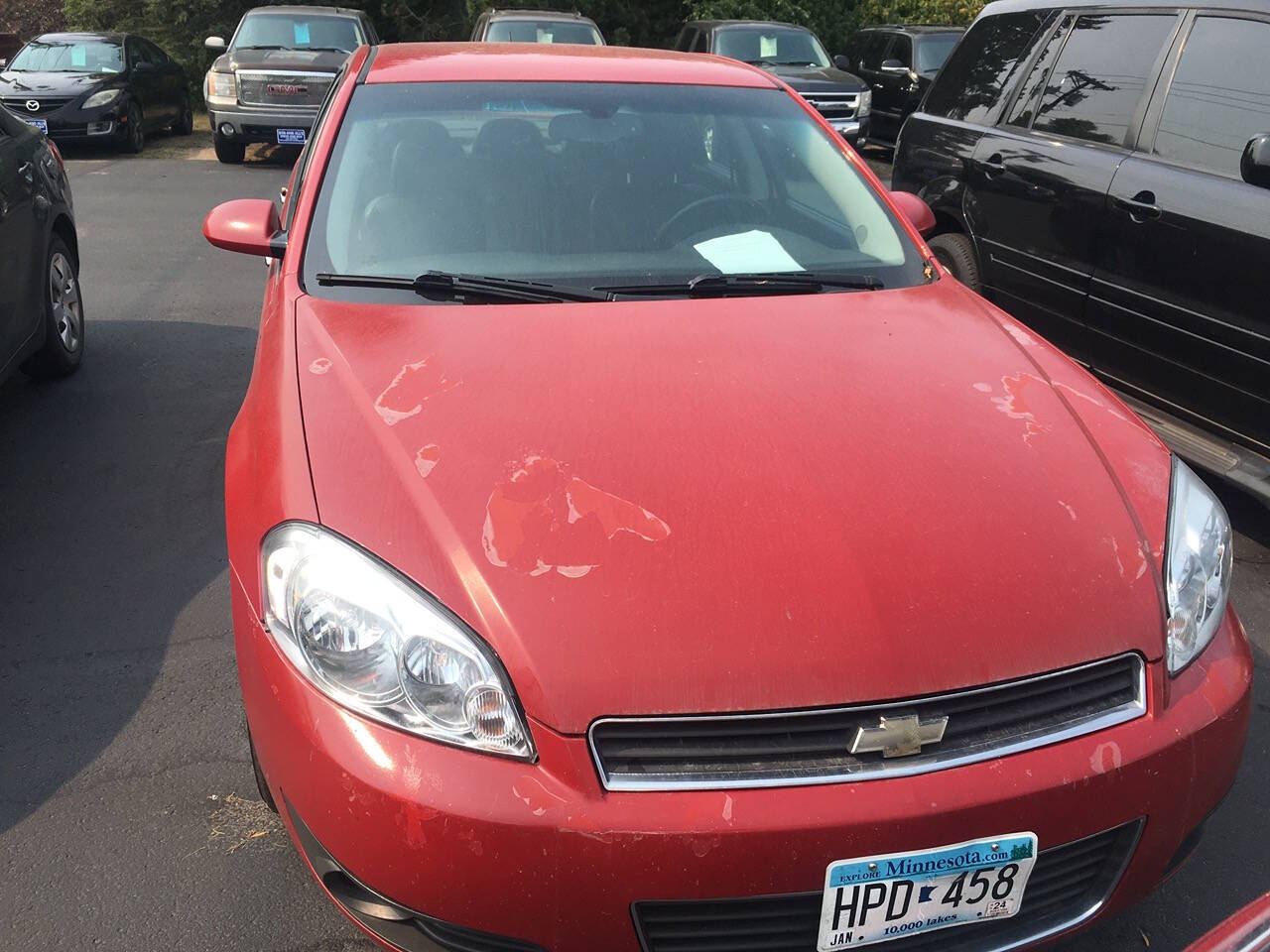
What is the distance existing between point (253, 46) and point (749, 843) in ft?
42.3

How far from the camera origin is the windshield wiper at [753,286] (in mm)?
2607

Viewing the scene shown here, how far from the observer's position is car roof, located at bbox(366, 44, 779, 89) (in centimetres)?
311

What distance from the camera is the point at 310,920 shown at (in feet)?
7.06

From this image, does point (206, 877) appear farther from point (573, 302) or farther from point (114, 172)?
point (114, 172)

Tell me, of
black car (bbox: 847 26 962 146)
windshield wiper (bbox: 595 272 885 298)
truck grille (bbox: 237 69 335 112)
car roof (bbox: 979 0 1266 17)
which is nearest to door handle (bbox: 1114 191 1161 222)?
car roof (bbox: 979 0 1266 17)

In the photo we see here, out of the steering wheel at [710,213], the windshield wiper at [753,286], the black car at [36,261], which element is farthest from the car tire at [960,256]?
the black car at [36,261]

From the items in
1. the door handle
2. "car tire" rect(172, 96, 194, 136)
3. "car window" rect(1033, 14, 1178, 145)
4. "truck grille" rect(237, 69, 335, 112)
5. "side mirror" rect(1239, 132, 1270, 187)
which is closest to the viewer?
"side mirror" rect(1239, 132, 1270, 187)

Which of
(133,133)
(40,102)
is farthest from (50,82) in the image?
(133,133)

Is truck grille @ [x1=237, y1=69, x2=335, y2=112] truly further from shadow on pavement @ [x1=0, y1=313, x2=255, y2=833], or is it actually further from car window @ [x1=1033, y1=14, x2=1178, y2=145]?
car window @ [x1=1033, y1=14, x2=1178, y2=145]

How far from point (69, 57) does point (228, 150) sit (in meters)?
2.89

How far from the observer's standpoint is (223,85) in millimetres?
11844

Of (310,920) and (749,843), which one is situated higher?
(749,843)

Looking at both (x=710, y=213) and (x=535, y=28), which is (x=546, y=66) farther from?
(x=535, y=28)

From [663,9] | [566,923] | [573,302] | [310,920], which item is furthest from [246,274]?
[663,9]
